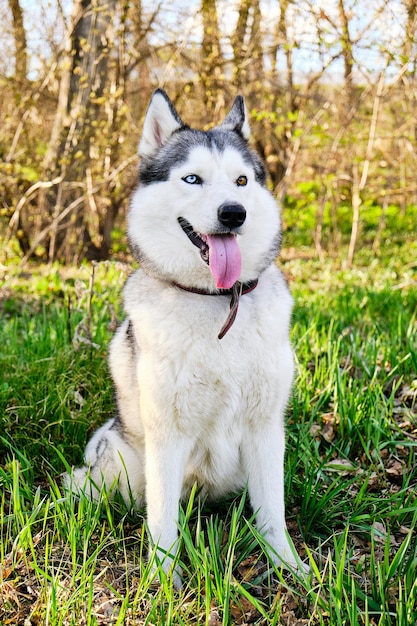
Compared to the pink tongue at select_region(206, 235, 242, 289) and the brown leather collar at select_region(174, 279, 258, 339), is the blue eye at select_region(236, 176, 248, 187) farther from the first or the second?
the brown leather collar at select_region(174, 279, 258, 339)

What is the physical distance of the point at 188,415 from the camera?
228cm

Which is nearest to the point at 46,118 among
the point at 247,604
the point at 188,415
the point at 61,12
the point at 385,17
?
the point at 61,12

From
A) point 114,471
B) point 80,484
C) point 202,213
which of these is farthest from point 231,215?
point 80,484

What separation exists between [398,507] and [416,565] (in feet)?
1.63

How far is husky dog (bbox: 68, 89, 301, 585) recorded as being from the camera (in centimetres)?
228

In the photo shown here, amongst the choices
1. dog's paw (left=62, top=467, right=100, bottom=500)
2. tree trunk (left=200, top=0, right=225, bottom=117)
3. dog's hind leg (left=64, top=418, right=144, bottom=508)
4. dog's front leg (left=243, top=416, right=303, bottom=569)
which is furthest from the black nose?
tree trunk (left=200, top=0, right=225, bottom=117)

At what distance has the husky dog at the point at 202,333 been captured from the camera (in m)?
2.28

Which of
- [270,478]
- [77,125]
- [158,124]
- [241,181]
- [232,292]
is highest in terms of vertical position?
[77,125]

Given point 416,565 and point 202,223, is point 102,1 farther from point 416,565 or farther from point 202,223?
point 416,565

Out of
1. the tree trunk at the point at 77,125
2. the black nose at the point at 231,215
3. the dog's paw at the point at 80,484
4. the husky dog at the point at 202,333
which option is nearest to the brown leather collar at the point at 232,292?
the husky dog at the point at 202,333

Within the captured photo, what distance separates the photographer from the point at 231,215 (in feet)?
7.31

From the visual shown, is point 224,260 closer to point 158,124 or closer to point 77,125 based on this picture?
point 158,124

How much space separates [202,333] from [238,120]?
3.58 feet

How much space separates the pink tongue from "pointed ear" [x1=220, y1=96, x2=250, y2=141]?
68 cm
